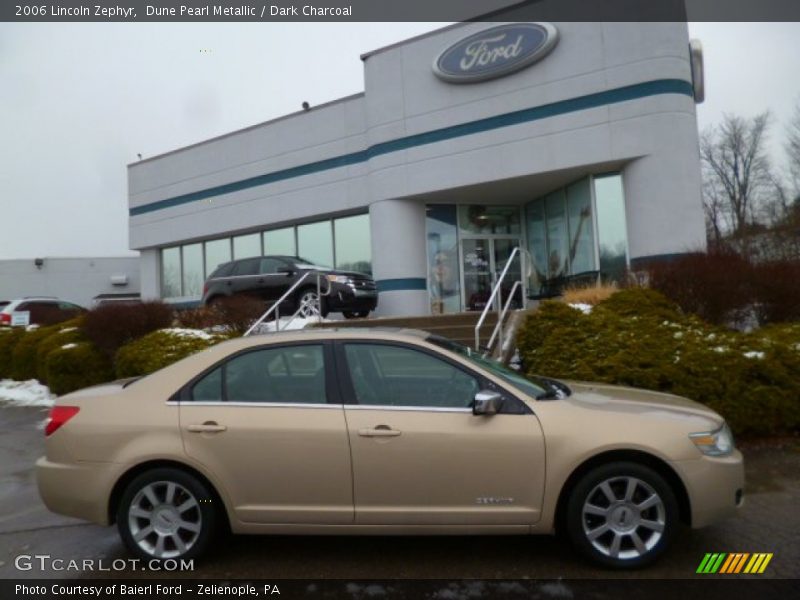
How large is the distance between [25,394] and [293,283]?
572 cm

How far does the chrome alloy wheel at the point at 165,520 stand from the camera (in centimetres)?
366

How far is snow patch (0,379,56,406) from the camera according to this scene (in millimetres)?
11000

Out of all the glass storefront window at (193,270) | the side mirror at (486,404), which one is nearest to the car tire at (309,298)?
the side mirror at (486,404)

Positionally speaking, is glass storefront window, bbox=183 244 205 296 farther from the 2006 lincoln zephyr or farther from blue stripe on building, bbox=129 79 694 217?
the 2006 lincoln zephyr

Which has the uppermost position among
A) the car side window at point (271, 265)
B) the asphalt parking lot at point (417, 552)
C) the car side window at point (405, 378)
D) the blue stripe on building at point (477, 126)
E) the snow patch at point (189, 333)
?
the blue stripe on building at point (477, 126)

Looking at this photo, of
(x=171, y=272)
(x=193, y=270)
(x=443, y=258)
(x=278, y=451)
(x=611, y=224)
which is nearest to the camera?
(x=278, y=451)

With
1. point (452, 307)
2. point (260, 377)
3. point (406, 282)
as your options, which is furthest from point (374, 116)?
point (260, 377)

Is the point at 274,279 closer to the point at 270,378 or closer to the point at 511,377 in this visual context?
the point at 270,378

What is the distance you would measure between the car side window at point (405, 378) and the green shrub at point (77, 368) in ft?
27.4

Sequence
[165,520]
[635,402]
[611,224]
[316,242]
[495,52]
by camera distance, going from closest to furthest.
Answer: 1. [165,520]
2. [635,402]
3. [611,224]
4. [495,52]
5. [316,242]

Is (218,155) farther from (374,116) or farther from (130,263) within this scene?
(130,263)

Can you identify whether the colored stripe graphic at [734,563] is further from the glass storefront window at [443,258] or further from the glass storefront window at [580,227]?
the glass storefront window at [443,258]

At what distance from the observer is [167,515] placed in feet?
12.1

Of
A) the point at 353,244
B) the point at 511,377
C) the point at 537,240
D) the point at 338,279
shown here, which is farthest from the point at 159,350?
the point at 537,240
